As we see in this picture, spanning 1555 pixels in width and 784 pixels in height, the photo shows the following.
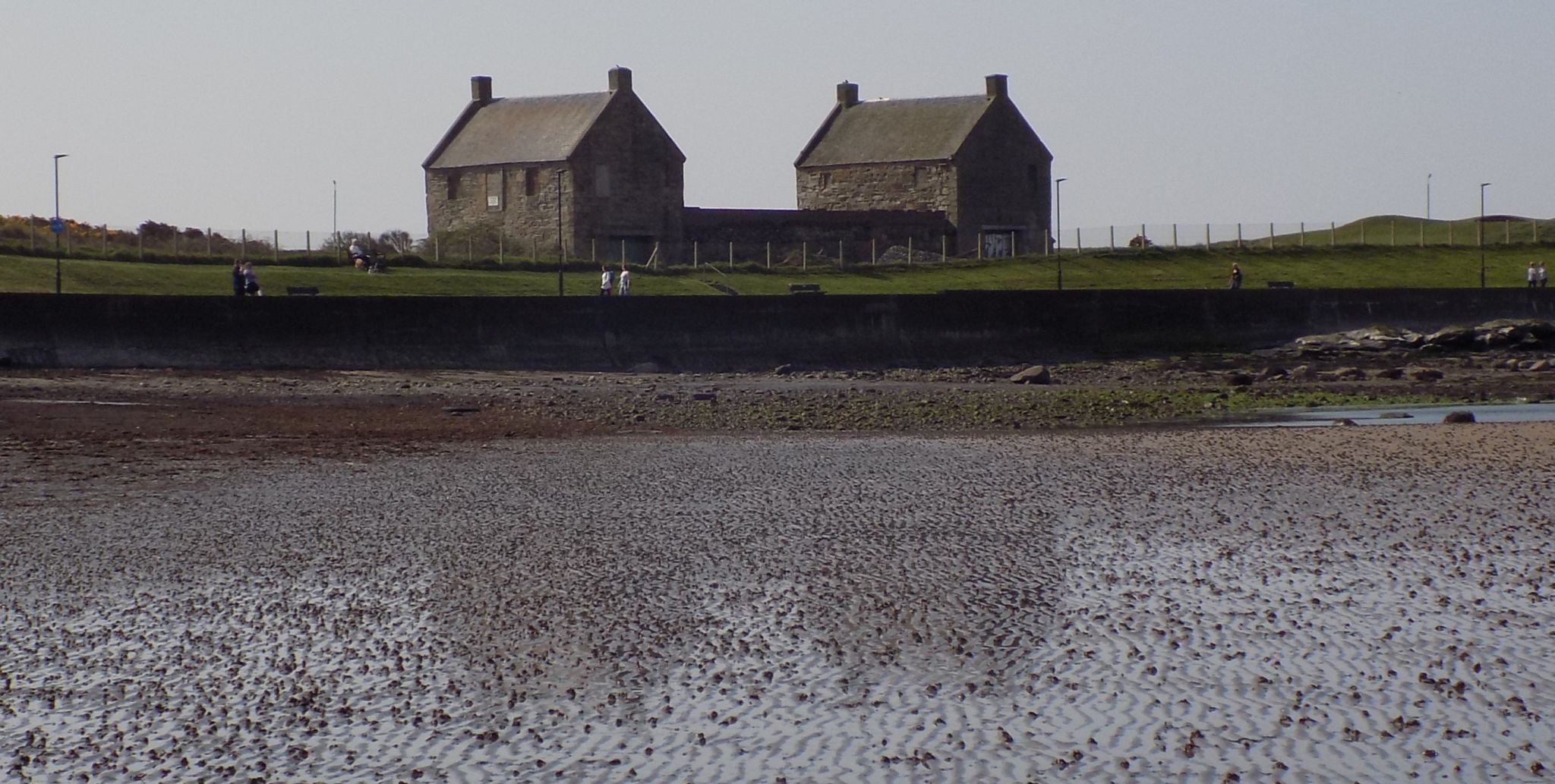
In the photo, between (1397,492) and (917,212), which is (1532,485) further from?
(917,212)

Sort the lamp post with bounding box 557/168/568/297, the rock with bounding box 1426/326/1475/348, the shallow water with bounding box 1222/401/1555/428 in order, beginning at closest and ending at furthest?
the shallow water with bounding box 1222/401/1555/428, the rock with bounding box 1426/326/1475/348, the lamp post with bounding box 557/168/568/297

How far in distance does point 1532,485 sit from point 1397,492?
114 centimetres

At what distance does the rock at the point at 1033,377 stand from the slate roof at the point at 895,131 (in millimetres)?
39270

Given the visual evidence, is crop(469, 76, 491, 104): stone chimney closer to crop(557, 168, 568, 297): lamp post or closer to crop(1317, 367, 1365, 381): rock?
crop(557, 168, 568, 297): lamp post

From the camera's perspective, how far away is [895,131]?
7100 cm

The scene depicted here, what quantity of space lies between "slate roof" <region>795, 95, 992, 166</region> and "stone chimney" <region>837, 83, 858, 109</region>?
25cm

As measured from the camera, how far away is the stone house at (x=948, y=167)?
222ft

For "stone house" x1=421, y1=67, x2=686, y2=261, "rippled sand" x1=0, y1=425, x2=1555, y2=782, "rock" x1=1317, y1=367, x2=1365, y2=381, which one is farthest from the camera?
"stone house" x1=421, y1=67, x2=686, y2=261

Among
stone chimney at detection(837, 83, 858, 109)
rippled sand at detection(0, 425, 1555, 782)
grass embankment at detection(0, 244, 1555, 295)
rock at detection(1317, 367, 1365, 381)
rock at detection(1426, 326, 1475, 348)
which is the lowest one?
rippled sand at detection(0, 425, 1555, 782)

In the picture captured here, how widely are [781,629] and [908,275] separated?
1919 inches

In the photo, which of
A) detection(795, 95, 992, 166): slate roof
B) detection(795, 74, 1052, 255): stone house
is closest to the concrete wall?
detection(795, 74, 1052, 255): stone house

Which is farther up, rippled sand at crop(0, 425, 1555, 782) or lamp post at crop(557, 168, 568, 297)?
lamp post at crop(557, 168, 568, 297)

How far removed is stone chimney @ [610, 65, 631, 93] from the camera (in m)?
61.9

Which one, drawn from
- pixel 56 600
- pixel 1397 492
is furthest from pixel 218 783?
pixel 1397 492
